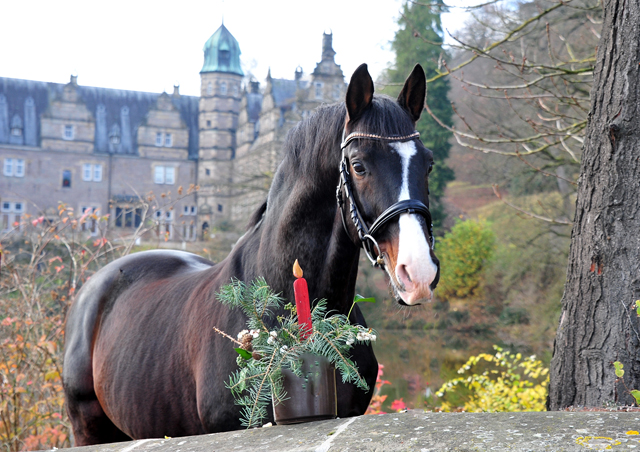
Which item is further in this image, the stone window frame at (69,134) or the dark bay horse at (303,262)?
the stone window frame at (69,134)

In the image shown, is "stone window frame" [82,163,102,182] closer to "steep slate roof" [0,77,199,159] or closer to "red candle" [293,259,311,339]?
"steep slate roof" [0,77,199,159]

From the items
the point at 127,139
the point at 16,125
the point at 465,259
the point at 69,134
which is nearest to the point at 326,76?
the point at 465,259

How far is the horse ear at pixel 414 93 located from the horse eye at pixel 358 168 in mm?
425

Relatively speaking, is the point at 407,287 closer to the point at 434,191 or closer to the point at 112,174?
the point at 434,191

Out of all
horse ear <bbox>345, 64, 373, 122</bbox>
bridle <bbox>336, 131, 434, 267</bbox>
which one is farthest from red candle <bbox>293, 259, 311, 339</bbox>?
horse ear <bbox>345, 64, 373, 122</bbox>

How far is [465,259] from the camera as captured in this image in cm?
2511

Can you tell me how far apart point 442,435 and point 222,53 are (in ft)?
166

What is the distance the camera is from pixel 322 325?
2117mm

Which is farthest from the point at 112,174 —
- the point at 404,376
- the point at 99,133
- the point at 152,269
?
the point at 152,269

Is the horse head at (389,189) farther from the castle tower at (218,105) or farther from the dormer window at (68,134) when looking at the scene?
the dormer window at (68,134)

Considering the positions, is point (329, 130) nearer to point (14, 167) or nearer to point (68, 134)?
point (68, 134)

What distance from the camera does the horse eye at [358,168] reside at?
2275mm

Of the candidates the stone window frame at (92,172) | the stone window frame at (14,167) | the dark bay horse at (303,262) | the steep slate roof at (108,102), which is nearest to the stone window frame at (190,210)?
the steep slate roof at (108,102)

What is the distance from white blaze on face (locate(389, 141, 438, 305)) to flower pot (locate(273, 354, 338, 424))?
1.32 ft
